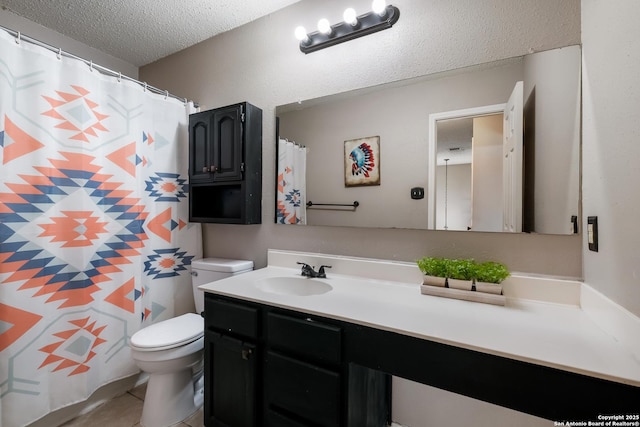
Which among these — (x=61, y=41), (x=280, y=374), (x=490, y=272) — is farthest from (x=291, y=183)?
(x=61, y=41)

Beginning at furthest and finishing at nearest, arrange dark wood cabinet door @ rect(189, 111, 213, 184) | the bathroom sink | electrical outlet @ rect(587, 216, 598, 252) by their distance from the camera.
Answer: dark wood cabinet door @ rect(189, 111, 213, 184) → the bathroom sink → electrical outlet @ rect(587, 216, 598, 252)

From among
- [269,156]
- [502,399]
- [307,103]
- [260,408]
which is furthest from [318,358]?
[307,103]

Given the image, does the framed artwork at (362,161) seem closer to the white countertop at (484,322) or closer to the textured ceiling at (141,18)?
the white countertop at (484,322)

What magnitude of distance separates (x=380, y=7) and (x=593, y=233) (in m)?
1.44

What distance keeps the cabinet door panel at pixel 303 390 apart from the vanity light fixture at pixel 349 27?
171 centimetres

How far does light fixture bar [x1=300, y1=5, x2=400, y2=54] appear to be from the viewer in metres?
1.45

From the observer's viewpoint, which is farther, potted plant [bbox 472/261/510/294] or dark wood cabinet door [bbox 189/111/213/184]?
dark wood cabinet door [bbox 189/111/213/184]

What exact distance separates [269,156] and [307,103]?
44cm

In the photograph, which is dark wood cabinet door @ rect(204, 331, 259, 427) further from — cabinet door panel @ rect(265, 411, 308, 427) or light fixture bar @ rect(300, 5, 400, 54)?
light fixture bar @ rect(300, 5, 400, 54)

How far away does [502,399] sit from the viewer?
30.7 inches

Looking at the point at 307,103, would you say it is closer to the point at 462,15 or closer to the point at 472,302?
the point at 462,15

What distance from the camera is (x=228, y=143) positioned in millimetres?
1815

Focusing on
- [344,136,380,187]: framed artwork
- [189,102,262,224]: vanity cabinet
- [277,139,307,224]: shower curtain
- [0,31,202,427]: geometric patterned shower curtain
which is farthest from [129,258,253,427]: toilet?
[344,136,380,187]: framed artwork

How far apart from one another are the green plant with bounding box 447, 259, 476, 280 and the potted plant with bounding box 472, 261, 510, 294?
0.06 ft
